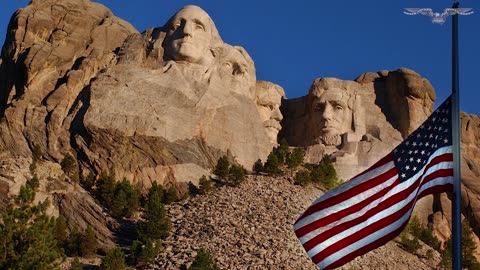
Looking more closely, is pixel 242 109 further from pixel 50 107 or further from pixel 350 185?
pixel 350 185

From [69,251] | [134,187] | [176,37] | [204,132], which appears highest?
[176,37]

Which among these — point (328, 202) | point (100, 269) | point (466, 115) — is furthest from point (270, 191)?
point (328, 202)

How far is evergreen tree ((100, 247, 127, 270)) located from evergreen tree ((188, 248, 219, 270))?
7.97 ft

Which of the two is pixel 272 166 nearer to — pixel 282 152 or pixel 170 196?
pixel 282 152

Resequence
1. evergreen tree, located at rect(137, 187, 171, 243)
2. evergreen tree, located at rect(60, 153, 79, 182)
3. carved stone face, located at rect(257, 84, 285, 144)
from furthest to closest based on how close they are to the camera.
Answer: carved stone face, located at rect(257, 84, 285, 144) → evergreen tree, located at rect(60, 153, 79, 182) → evergreen tree, located at rect(137, 187, 171, 243)

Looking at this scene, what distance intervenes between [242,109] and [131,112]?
5709 mm

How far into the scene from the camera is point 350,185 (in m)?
15.6

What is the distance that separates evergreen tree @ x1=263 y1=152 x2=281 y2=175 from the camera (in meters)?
44.7

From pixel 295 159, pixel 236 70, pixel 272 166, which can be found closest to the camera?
pixel 272 166

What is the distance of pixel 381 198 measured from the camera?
50.4 ft

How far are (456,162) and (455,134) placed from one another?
1.25ft

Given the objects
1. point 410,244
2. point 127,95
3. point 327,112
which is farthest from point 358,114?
point 127,95

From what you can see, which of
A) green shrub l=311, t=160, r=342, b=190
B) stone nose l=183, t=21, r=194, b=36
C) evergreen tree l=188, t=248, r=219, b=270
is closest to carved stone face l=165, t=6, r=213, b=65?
stone nose l=183, t=21, r=194, b=36

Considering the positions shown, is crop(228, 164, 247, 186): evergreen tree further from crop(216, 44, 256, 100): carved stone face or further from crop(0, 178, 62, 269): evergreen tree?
crop(0, 178, 62, 269): evergreen tree
